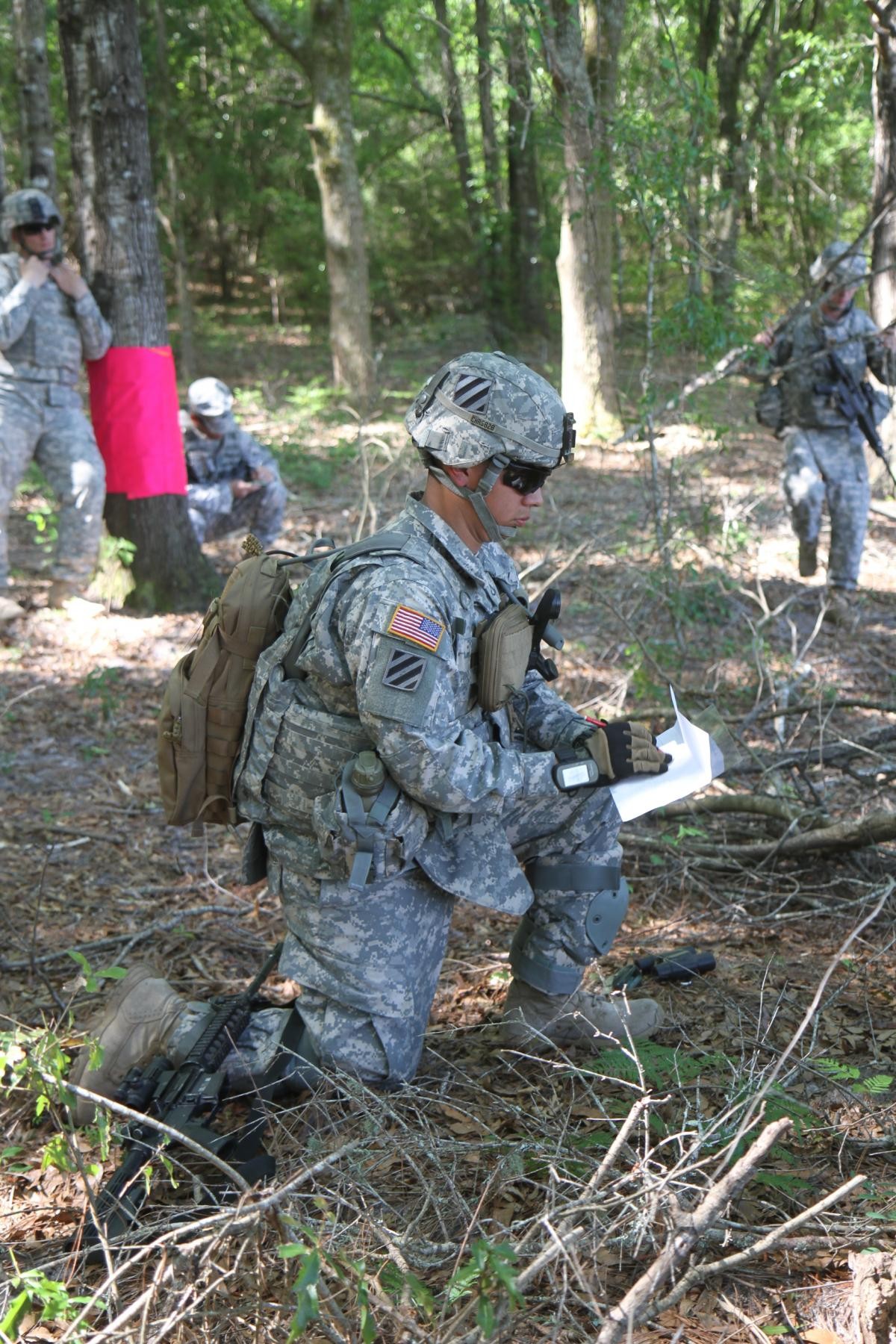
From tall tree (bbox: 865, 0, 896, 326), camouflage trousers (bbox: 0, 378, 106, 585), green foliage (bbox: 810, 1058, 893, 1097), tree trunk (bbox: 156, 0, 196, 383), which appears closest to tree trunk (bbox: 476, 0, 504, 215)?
tree trunk (bbox: 156, 0, 196, 383)

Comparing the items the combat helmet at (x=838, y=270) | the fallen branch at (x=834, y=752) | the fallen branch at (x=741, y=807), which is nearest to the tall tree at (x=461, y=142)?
the combat helmet at (x=838, y=270)

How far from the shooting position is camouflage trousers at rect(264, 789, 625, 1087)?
294cm

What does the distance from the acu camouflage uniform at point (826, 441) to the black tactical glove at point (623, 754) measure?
5.20 metres

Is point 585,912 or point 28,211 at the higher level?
point 28,211

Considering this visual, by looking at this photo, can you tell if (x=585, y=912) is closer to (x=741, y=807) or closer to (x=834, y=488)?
(x=741, y=807)

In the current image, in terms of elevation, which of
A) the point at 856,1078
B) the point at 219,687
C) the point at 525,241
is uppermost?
the point at 525,241

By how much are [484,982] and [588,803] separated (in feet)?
2.81

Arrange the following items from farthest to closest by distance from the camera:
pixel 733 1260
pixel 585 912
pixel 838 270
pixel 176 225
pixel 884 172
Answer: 1. pixel 176 225
2. pixel 884 172
3. pixel 838 270
4. pixel 585 912
5. pixel 733 1260

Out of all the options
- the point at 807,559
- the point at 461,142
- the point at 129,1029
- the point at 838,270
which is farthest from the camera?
the point at 461,142

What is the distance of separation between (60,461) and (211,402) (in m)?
1.17

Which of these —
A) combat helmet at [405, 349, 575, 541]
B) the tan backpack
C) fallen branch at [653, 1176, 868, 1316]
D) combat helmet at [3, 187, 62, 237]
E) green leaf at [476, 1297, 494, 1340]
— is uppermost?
combat helmet at [3, 187, 62, 237]

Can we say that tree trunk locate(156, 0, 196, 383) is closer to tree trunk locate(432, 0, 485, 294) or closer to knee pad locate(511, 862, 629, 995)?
tree trunk locate(432, 0, 485, 294)

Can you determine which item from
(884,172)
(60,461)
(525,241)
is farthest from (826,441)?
(525,241)

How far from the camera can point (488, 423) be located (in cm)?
284
